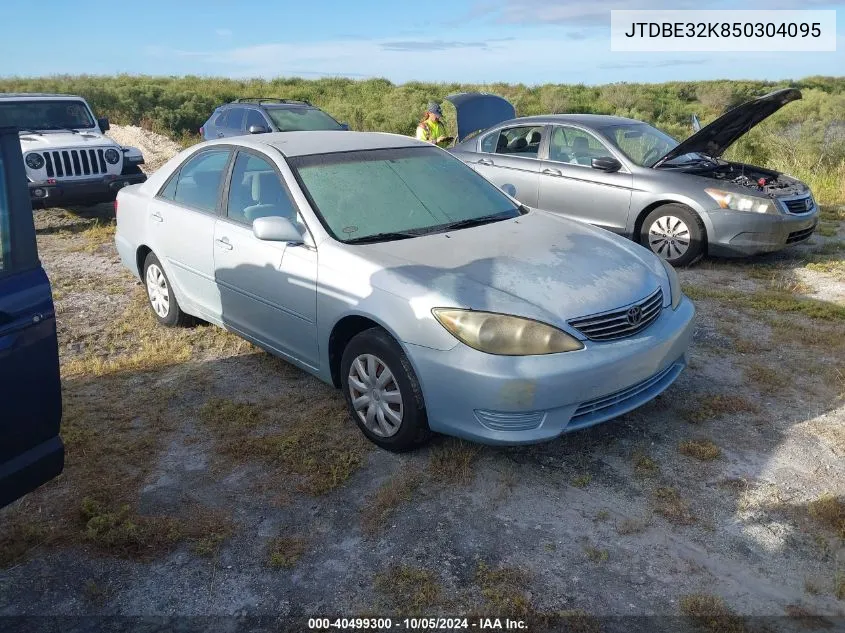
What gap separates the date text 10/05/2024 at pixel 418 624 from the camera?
2746 mm

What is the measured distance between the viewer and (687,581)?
9.75 ft

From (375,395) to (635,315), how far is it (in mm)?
1479

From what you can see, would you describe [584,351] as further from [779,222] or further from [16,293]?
[779,222]

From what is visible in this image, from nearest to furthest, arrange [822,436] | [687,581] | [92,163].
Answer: [687,581] < [822,436] < [92,163]

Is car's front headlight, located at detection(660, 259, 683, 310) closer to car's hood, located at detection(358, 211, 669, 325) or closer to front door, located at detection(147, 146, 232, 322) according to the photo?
car's hood, located at detection(358, 211, 669, 325)

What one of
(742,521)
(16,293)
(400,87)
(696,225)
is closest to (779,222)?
(696,225)

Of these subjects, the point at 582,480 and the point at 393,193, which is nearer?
the point at 582,480

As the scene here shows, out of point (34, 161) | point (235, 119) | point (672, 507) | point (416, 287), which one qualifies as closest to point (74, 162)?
point (34, 161)

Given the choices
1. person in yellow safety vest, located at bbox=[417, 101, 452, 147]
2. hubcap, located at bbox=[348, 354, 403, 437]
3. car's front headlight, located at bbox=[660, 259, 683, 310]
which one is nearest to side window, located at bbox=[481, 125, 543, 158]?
person in yellow safety vest, located at bbox=[417, 101, 452, 147]

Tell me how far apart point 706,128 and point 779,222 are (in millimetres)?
1238

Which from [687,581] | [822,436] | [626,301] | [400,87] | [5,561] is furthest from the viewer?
[400,87]

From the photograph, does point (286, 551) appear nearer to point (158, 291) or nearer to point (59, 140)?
point (158, 291)

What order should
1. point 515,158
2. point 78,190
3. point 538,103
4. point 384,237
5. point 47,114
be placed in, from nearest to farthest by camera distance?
1. point 384,237
2. point 515,158
3. point 78,190
4. point 47,114
5. point 538,103

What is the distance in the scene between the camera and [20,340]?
9.03ft
